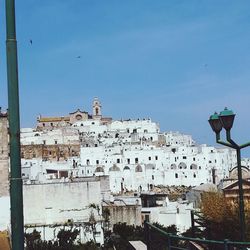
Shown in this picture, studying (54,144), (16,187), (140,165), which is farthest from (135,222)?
(54,144)

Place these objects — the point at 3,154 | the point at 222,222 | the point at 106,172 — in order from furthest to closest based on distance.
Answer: the point at 106,172
the point at 3,154
the point at 222,222

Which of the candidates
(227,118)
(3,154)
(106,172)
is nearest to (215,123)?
(227,118)

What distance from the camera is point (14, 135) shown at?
4535 millimetres

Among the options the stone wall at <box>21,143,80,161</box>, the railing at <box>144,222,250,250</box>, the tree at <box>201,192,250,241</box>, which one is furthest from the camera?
the stone wall at <box>21,143,80,161</box>

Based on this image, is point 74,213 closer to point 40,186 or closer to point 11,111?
point 40,186

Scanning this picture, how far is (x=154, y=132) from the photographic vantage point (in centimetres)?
10375

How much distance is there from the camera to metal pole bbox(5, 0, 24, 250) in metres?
4.50

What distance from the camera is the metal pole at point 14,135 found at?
4500 mm

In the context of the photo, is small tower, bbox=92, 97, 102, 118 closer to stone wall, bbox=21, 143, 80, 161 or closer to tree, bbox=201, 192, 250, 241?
stone wall, bbox=21, 143, 80, 161

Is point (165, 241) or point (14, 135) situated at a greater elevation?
point (14, 135)

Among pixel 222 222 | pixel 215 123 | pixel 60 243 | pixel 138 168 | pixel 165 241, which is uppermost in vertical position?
pixel 138 168

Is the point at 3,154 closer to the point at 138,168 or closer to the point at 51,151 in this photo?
the point at 138,168

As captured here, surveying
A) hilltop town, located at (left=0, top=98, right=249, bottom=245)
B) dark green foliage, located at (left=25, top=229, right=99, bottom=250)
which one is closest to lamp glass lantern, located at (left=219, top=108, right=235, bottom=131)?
hilltop town, located at (left=0, top=98, right=249, bottom=245)

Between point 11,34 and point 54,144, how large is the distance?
292 ft
